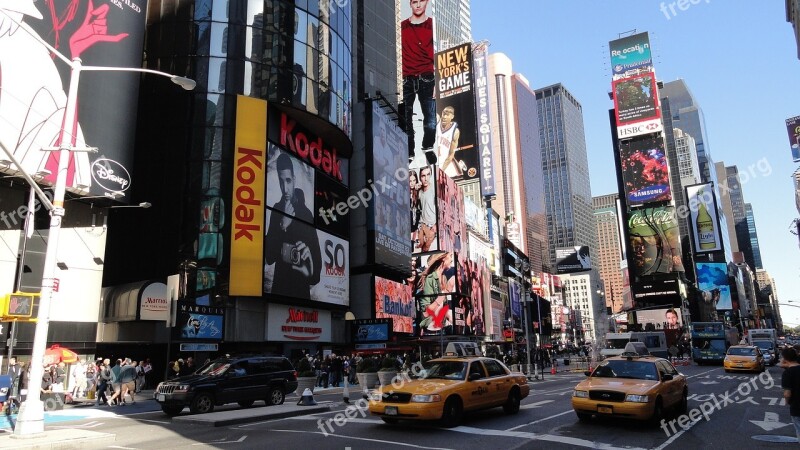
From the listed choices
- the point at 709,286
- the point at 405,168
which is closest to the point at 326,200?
the point at 405,168

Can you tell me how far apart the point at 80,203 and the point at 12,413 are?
48.6 feet

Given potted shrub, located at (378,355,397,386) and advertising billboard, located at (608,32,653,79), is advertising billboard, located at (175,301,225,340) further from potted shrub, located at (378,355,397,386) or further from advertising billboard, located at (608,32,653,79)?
advertising billboard, located at (608,32,653,79)

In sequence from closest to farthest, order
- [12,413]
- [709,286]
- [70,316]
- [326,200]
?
[12,413]
[70,316]
[326,200]
[709,286]

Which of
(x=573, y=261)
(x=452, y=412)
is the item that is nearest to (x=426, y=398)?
(x=452, y=412)

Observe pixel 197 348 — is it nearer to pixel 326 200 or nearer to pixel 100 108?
pixel 100 108

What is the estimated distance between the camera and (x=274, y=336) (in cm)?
3600

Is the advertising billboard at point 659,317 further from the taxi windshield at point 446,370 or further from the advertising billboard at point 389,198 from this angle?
the taxi windshield at point 446,370

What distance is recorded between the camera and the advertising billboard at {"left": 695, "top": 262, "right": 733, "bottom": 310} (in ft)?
452

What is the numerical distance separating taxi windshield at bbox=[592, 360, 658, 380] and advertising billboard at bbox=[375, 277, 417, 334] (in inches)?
1343

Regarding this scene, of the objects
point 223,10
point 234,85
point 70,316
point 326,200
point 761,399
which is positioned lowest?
point 761,399

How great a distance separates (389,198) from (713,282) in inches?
4714

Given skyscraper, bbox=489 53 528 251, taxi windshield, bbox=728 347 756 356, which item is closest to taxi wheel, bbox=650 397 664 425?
taxi windshield, bbox=728 347 756 356

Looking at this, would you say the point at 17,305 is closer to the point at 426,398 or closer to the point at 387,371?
the point at 426,398

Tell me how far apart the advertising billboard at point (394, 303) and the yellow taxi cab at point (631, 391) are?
3422 centimetres
